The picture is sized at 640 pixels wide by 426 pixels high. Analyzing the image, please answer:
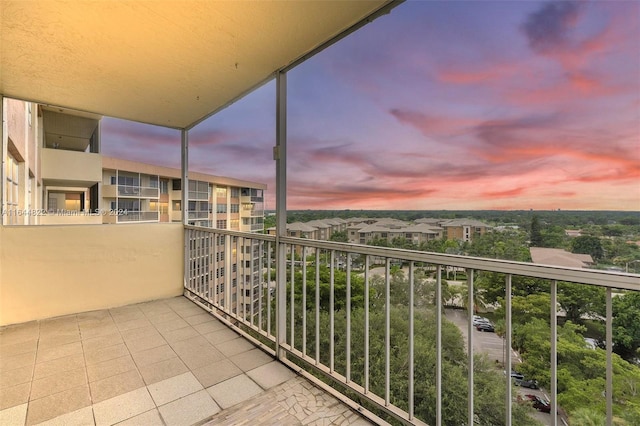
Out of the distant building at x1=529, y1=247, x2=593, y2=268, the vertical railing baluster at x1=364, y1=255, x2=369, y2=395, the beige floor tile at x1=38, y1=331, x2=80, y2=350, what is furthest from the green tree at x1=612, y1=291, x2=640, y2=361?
the beige floor tile at x1=38, y1=331, x2=80, y2=350

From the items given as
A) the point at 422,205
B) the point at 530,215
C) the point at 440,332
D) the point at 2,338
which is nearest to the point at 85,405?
the point at 2,338

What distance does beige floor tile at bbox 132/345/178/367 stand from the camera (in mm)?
2156

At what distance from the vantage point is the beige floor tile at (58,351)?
220 cm

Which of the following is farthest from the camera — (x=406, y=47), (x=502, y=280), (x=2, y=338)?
(x=2, y=338)

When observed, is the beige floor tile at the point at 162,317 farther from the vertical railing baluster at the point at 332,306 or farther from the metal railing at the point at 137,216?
the vertical railing baluster at the point at 332,306

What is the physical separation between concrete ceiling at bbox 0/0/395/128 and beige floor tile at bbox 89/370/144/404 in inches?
94.4

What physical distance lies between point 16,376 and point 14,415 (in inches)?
20.6

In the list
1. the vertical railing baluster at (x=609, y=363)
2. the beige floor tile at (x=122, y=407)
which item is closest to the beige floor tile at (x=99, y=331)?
the beige floor tile at (x=122, y=407)

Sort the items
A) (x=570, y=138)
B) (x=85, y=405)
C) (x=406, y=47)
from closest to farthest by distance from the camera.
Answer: (x=570, y=138) → (x=85, y=405) → (x=406, y=47)

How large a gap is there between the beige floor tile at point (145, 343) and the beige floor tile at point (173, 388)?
620mm

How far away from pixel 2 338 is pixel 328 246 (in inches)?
127

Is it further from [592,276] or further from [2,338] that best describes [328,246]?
[2,338]

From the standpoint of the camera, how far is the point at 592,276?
3.11 ft

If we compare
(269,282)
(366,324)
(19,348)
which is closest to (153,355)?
(269,282)
